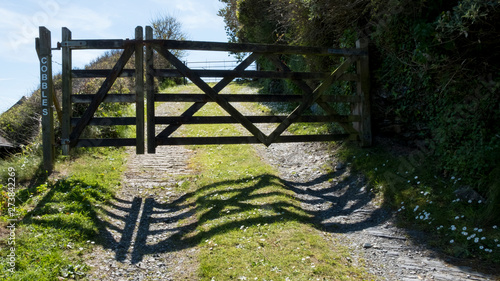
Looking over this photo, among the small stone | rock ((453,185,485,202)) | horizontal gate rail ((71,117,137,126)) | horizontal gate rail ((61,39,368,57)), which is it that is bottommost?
the small stone

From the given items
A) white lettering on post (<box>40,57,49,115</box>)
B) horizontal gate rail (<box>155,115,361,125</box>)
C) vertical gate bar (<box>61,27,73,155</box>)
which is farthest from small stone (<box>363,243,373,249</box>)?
white lettering on post (<box>40,57,49,115</box>)

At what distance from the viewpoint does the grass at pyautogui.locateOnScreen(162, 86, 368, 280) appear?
4.73m

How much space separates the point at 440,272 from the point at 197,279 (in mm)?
3021

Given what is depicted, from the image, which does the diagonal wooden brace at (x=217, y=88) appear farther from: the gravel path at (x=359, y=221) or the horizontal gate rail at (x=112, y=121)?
the gravel path at (x=359, y=221)

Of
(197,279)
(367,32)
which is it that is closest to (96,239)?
(197,279)

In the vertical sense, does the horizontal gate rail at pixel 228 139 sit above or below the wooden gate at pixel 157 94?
below

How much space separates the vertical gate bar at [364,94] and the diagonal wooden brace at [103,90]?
5.08 meters

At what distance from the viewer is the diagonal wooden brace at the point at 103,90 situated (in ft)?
25.8

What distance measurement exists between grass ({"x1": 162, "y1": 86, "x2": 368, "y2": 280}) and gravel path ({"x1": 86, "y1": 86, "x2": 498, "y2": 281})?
0.26m

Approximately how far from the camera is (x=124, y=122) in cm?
796

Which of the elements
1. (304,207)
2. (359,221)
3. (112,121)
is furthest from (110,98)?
(359,221)

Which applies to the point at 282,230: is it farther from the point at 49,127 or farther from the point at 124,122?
the point at 49,127

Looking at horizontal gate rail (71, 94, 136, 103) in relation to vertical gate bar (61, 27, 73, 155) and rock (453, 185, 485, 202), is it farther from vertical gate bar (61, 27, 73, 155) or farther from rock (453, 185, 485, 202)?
rock (453, 185, 485, 202)

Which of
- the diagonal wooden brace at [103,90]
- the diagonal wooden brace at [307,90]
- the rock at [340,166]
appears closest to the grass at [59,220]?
the diagonal wooden brace at [103,90]
